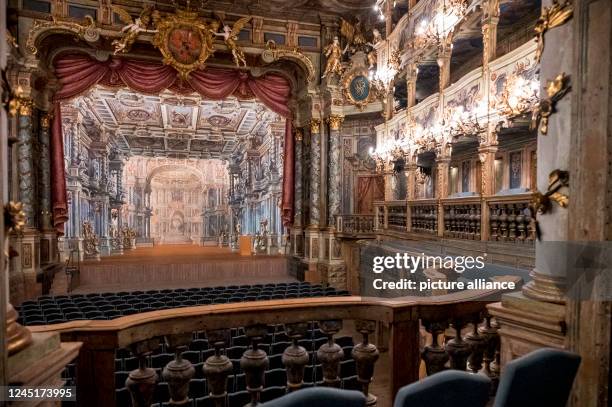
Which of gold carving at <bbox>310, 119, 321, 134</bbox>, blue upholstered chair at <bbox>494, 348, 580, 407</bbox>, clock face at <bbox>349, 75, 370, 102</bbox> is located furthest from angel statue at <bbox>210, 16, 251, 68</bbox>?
blue upholstered chair at <bbox>494, 348, 580, 407</bbox>

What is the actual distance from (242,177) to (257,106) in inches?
384

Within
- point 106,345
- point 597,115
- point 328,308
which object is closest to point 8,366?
point 106,345

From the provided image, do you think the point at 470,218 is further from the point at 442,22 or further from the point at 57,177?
the point at 57,177

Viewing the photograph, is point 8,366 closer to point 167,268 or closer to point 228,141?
point 167,268

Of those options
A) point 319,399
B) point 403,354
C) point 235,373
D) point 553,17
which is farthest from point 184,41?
point 319,399

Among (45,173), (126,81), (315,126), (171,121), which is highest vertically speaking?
(171,121)

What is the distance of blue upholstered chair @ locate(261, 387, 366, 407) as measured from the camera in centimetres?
127

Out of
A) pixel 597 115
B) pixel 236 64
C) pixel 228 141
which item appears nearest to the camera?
pixel 597 115

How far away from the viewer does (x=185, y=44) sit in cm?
1070

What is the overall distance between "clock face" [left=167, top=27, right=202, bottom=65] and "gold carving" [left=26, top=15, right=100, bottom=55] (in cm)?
196

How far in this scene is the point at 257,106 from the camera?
17.4 metres

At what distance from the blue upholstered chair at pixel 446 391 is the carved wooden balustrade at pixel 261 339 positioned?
2.91 ft

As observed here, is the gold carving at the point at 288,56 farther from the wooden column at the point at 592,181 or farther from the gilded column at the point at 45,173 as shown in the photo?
the wooden column at the point at 592,181

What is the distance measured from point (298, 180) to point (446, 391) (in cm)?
1205
